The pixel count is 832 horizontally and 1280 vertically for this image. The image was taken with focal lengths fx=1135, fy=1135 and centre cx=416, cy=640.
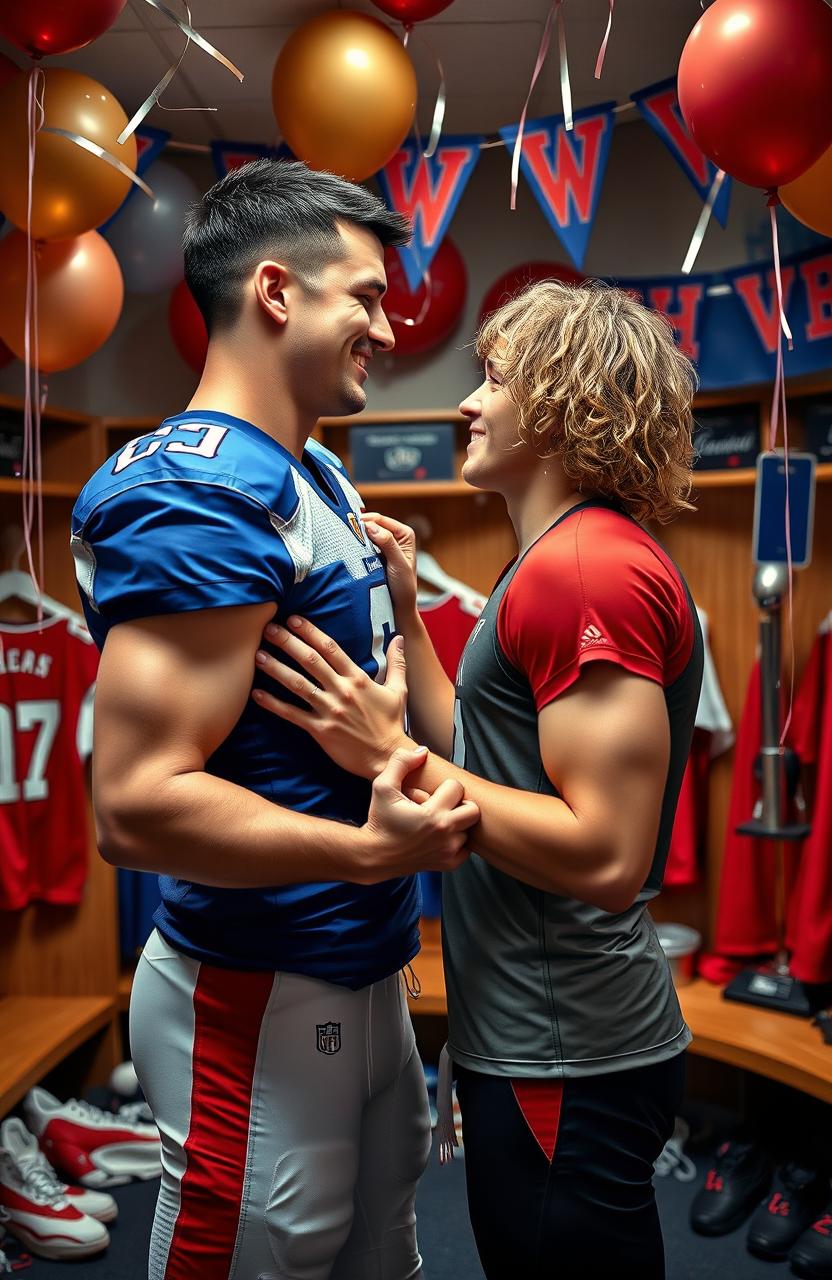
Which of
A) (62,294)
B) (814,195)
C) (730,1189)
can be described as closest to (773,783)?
(730,1189)

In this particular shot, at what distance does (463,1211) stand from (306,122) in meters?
2.44

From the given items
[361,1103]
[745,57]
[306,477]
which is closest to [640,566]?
[306,477]

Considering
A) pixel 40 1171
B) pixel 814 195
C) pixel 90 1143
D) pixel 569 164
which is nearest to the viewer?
pixel 814 195

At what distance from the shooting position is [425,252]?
271cm

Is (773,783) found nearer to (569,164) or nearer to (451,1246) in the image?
(451,1246)

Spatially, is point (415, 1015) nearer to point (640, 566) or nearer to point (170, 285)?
point (170, 285)

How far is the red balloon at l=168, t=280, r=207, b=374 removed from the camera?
3104 millimetres

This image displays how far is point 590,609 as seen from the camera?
1.17 m

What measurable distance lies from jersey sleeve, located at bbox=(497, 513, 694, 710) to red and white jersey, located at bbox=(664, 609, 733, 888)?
1.88m

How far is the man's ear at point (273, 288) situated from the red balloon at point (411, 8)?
122 cm

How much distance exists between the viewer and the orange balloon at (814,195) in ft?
6.24

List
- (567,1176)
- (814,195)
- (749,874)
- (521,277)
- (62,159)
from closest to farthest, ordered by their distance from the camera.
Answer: (567,1176)
(814,195)
(62,159)
(749,874)
(521,277)

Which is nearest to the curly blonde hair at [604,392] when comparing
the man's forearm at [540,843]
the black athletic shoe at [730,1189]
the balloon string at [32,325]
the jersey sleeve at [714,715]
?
the man's forearm at [540,843]

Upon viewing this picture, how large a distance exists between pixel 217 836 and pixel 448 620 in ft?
7.17
